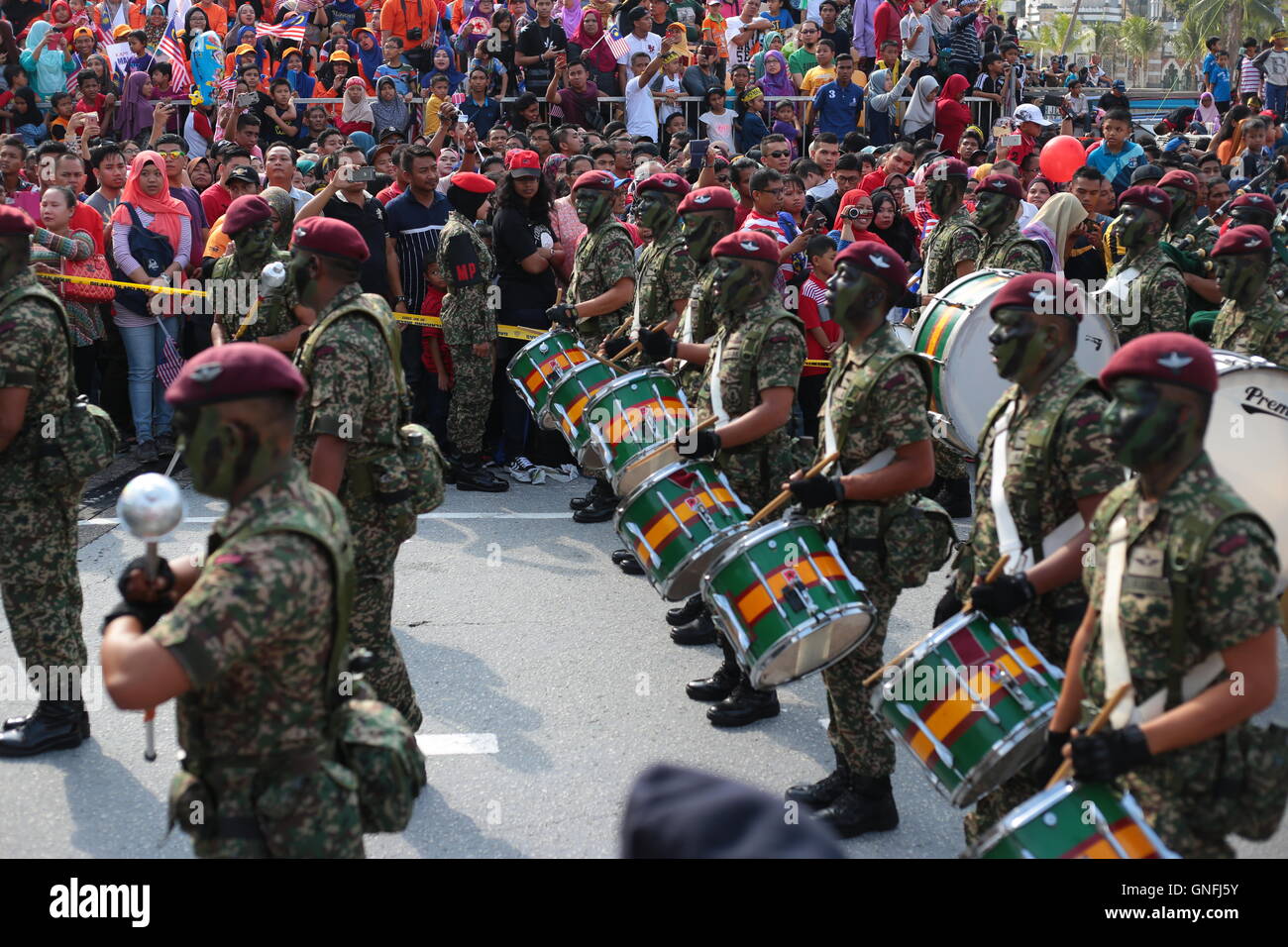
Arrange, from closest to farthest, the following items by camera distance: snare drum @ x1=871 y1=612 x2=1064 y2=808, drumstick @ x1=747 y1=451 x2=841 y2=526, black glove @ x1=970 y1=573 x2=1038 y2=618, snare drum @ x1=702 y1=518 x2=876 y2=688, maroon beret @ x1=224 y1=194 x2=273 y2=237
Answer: snare drum @ x1=871 y1=612 x2=1064 y2=808
black glove @ x1=970 y1=573 x2=1038 y2=618
snare drum @ x1=702 y1=518 x2=876 y2=688
drumstick @ x1=747 y1=451 x2=841 y2=526
maroon beret @ x1=224 y1=194 x2=273 y2=237

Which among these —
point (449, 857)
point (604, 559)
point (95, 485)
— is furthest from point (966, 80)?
point (449, 857)

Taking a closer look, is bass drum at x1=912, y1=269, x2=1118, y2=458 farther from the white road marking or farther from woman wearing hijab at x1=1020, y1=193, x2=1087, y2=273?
the white road marking

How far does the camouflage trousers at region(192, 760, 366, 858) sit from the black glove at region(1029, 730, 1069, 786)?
6.09 ft

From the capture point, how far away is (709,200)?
283 inches

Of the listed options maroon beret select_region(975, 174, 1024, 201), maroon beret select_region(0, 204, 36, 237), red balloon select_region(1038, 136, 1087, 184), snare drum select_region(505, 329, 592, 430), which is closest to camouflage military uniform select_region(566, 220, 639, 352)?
snare drum select_region(505, 329, 592, 430)

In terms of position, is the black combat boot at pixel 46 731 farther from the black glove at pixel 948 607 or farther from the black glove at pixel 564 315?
the black glove at pixel 564 315

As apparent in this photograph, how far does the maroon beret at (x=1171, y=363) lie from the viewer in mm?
3352

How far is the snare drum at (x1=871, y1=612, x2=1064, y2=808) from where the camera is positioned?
3.98 meters

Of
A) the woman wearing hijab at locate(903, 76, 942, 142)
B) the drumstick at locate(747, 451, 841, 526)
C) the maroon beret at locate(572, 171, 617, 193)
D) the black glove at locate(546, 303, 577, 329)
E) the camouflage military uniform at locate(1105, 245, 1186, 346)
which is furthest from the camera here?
the woman wearing hijab at locate(903, 76, 942, 142)

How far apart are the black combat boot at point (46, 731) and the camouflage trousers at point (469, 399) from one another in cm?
438

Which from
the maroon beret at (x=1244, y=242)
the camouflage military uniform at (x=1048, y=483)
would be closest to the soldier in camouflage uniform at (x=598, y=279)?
the maroon beret at (x=1244, y=242)

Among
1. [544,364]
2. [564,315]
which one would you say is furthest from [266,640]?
[564,315]

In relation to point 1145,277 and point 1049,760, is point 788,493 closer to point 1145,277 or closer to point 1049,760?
point 1049,760

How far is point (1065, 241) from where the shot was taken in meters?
10.1
